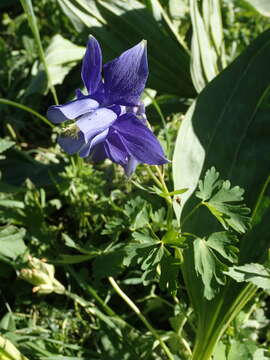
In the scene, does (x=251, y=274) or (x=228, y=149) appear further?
(x=228, y=149)

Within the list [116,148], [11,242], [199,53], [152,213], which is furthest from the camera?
[199,53]

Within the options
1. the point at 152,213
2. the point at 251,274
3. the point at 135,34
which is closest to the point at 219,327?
the point at 251,274

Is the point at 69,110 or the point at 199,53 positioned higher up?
the point at 69,110

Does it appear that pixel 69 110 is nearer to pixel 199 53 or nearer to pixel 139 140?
pixel 139 140

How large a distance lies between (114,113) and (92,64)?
5.0 inches

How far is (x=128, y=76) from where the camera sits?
115cm

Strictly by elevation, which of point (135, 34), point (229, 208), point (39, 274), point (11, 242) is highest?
point (135, 34)

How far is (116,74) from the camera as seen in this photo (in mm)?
1168

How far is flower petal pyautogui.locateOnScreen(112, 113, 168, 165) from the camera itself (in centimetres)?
113

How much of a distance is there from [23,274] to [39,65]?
4.16ft

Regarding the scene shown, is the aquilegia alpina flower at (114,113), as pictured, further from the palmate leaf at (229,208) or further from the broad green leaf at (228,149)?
the broad green leaf at (228,149)

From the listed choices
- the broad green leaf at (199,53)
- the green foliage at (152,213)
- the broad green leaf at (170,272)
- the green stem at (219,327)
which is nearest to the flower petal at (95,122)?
the green foliage at (152,213)

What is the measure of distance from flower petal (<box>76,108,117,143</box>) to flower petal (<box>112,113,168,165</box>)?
30 mm

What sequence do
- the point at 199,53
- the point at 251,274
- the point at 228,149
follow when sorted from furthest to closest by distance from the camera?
the point at 199,53 < the point at 228,149 < the point at 251,274
